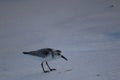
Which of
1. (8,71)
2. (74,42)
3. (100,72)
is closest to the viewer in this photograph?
(100,72)

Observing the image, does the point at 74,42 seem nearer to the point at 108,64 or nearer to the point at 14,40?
the point at 14,40

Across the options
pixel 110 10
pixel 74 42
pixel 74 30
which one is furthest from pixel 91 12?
pixel 74 42

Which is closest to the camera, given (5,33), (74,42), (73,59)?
(73,59)

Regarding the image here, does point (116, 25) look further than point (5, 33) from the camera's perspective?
No

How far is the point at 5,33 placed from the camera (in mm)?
10359

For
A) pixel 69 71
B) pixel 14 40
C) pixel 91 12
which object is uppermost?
pixel 91 12

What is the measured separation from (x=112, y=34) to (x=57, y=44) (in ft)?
4.93

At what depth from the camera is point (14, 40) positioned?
9.79 m

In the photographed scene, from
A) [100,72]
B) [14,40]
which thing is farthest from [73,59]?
[14,40]

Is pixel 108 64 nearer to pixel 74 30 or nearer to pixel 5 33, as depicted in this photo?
pixel 74 30

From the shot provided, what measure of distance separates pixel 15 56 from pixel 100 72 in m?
3.02

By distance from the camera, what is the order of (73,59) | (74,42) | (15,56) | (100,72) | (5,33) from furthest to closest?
(5,33) → (74,42) → (15,56) → (73,59) → (100,72)

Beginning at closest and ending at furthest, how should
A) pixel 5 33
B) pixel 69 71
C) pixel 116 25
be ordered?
pixel 69 71, pixel 116 25, pixel 5 33

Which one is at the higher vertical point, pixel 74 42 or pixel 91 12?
pixel 91 12
